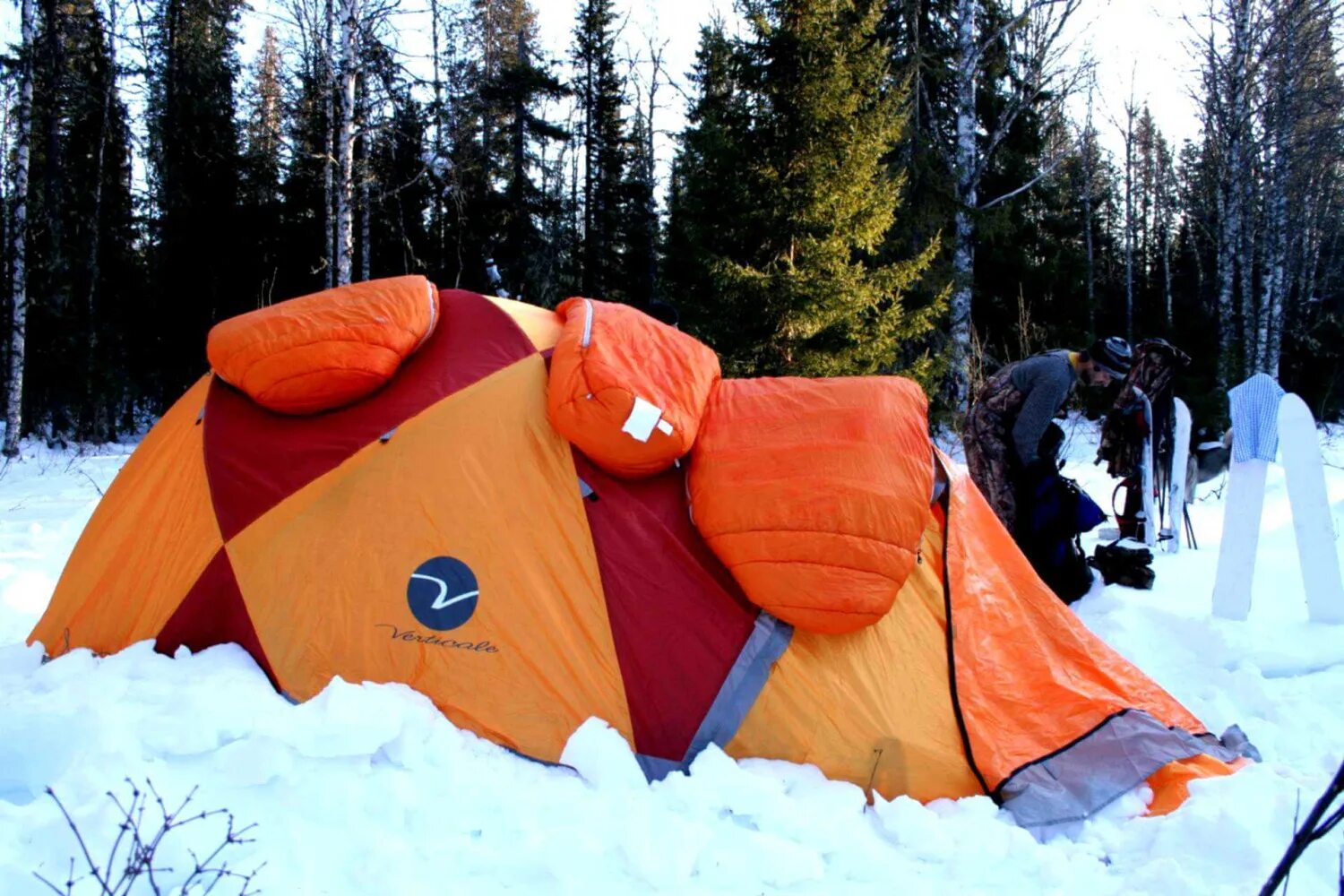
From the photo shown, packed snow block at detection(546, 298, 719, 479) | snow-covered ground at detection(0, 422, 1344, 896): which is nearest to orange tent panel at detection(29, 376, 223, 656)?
snow-covered ground at detection(0, 422, 1344, 896)

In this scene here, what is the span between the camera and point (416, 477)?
2.84 metres

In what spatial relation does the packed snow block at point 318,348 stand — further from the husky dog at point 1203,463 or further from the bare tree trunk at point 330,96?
the bare tree trunk at point 330,96

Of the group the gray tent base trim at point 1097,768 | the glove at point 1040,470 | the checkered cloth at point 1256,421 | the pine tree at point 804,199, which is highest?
the pine tree at point 804,199

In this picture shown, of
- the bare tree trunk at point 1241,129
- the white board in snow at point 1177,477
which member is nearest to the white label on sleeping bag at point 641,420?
the white board in snow at point 1177,477

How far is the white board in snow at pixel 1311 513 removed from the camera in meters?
4.03

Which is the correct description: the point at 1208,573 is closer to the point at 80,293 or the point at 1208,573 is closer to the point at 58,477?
the point at 58,477

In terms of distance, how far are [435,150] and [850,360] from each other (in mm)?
10519

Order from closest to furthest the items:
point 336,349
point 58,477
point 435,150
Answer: point 336,349 < point 58,477 < point 435,150

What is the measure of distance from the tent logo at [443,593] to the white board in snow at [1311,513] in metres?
4.07

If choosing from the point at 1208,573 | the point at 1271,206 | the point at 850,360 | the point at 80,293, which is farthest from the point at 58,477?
the point at 1271,206

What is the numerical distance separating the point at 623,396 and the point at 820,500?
0.73 meters

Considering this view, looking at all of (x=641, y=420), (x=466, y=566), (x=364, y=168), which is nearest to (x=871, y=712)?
(x=641, y=420)

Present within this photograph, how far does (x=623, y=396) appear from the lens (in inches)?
107

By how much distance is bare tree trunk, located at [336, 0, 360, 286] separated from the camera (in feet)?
32.6
